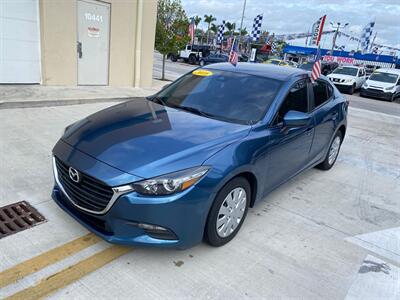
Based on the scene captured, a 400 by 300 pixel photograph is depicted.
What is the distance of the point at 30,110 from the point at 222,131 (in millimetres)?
5345

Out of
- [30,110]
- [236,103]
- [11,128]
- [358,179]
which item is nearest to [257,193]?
[236,103]

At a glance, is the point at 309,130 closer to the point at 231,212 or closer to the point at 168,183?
the point at 231,212

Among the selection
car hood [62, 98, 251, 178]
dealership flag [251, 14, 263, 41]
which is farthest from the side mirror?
dealership flag [251, 14, 263, 41]

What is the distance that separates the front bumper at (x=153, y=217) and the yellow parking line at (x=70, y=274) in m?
A: 0.29

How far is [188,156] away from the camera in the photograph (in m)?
2.58

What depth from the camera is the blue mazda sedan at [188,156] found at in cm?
244

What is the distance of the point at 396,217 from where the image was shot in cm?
407

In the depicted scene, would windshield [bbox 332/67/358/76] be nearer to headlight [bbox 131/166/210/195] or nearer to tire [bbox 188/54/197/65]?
tire [bbox 188/54/197/65]

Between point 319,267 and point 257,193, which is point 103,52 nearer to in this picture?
point 257,193

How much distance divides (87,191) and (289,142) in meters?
2.19

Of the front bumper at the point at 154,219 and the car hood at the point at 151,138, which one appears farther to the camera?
the car hood at the point at 151,138

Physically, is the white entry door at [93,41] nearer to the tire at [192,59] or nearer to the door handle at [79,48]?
the door handle at [79,48]

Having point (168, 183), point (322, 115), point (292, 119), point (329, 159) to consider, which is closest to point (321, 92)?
point (322, 115)

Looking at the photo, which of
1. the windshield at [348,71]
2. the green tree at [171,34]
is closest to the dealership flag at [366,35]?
the windshield at [348,71]
